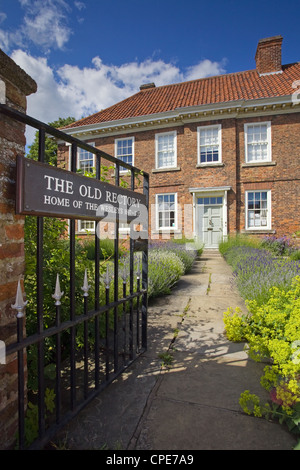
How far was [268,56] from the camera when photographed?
14.4 metres

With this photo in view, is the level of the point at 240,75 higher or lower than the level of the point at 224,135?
higher

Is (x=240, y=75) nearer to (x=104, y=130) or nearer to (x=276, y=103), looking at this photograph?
(x=276, y=103)

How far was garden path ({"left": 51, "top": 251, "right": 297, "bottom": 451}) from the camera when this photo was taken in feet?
4.90

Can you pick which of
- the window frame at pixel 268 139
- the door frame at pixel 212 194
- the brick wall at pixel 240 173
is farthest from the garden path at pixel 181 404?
the window frame at pixel 268 139

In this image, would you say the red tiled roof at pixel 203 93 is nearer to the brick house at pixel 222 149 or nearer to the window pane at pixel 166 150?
the brick house at pixel 222 149

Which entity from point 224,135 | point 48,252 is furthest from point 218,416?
point 224,135

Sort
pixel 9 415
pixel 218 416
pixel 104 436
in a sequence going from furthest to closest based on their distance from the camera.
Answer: pixel 218 416 → pixel 104 436 → pixel 9 415

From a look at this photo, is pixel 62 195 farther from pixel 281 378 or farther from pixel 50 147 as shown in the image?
pixel 50 147

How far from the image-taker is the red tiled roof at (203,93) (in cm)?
1319

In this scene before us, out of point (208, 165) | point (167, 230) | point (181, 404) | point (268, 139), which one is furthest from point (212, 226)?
→ point (181, 404)

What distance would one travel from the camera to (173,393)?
195cm

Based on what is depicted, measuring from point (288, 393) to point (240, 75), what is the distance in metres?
17.9

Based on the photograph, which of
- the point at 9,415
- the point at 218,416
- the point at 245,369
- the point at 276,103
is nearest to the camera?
the point at 9,415

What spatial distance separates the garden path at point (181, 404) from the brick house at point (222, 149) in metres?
10.9
